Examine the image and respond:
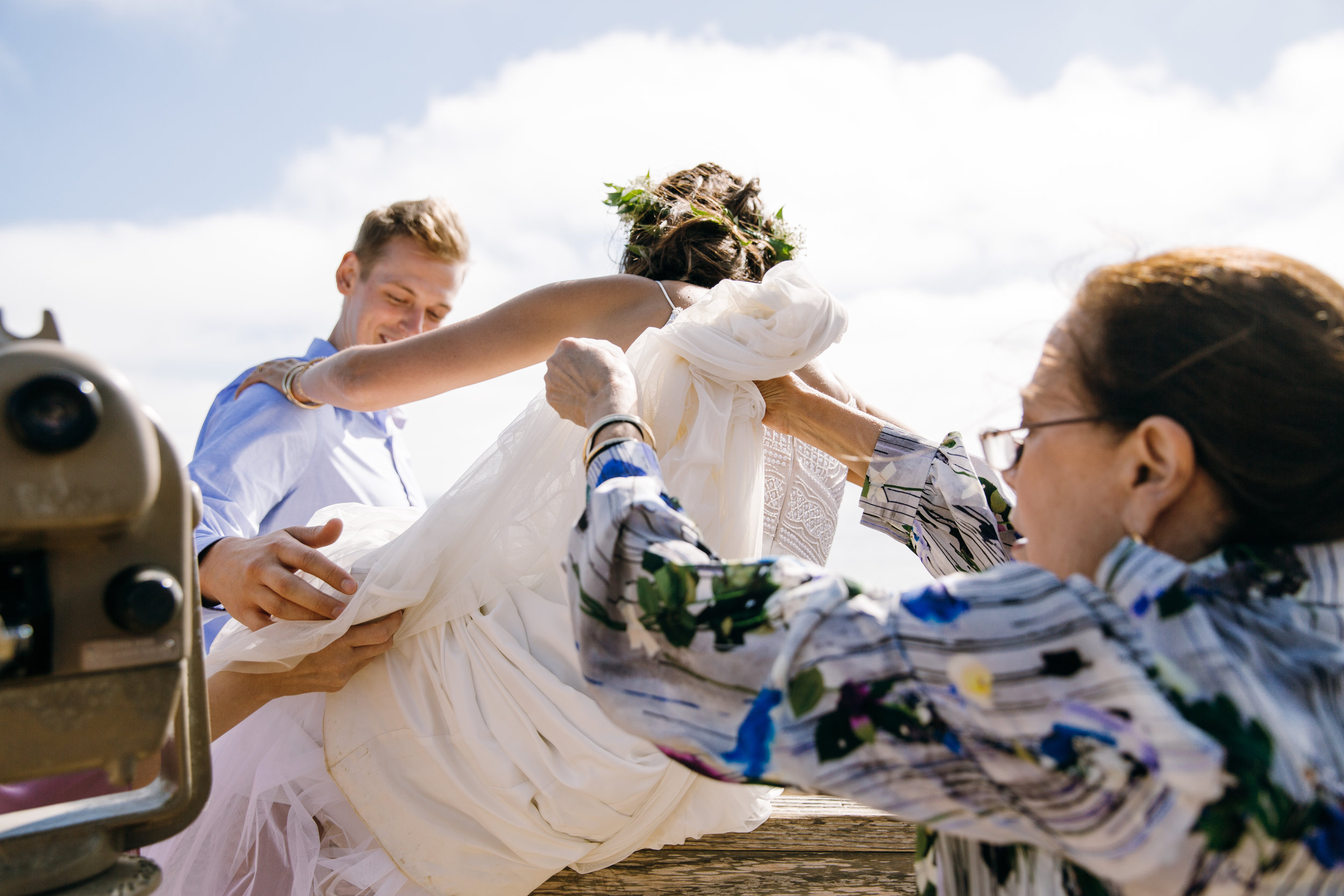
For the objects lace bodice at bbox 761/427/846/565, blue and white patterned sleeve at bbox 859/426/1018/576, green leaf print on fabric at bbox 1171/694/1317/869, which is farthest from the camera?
lace bodice at bbox 761/427/846/565

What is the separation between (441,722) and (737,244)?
4.64 ft

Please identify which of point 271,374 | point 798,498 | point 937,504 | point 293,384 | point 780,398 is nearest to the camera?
point 937,504

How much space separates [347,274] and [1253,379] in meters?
3.63

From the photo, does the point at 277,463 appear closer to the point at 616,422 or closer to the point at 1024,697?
the point at 616,422

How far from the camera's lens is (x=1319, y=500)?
37.9 inches

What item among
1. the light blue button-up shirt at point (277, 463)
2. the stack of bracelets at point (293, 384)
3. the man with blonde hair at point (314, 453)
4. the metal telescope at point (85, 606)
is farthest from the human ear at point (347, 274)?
the metal telescope at point (85, 606)

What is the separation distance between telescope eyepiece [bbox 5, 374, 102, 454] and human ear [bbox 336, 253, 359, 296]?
3.10 meters

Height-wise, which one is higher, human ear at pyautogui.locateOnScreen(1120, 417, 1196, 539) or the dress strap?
human ear at pyautogui.locateOnScreen(1120, 417, 1196, 539)

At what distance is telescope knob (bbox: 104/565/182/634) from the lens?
0.95 meters

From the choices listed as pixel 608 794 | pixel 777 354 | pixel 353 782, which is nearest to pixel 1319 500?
pixel 777 354

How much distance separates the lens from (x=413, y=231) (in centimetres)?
371

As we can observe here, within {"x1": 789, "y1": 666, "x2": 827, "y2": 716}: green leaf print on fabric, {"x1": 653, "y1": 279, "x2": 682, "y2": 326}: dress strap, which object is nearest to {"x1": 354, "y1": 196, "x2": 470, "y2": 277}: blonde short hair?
{"x1": 653, "y1": 279, "x2": 682, "y2": 326}: dress strap

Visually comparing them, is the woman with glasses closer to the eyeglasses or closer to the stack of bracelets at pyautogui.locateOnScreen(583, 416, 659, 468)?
the eyeglasses

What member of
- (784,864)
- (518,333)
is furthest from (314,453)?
(784,864)
